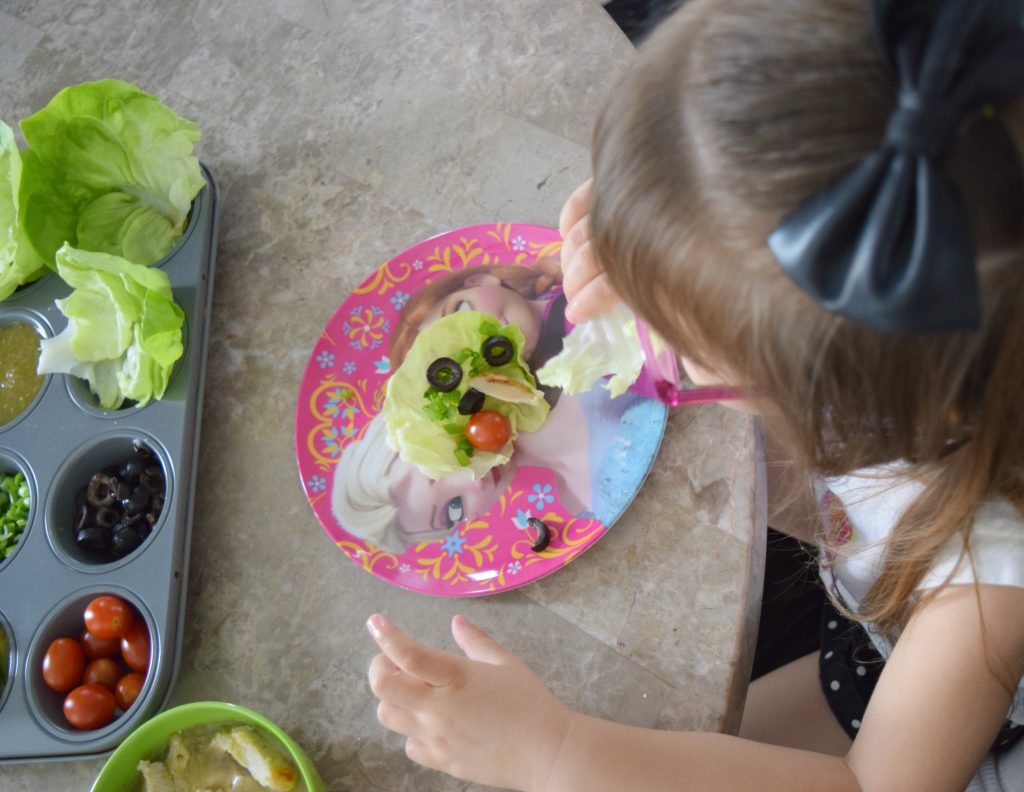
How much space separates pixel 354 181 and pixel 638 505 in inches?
25.6

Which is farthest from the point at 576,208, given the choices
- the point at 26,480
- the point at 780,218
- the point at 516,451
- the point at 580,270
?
the point at 26,480

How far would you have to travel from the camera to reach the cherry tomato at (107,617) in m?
0.99

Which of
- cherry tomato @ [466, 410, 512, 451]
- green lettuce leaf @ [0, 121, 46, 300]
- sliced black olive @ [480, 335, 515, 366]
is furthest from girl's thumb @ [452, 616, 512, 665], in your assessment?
green lettuce leaf @ [0, 121, 46, 300]

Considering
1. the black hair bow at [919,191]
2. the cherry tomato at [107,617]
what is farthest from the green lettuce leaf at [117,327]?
the black hair bow at [919,191]

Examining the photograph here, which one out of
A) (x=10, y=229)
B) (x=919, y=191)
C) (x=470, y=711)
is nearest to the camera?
(x=919, y=191)

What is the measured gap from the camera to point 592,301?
96cm

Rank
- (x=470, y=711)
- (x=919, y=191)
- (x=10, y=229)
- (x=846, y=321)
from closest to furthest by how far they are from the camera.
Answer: (x=919, y=191)
(x=846, y=321)
(x=470, y=711)
(x=10, y=229)

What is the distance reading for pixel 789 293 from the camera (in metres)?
0.54

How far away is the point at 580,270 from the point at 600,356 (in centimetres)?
11

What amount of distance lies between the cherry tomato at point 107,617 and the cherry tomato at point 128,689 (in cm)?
6

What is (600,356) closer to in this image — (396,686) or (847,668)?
(396,686)

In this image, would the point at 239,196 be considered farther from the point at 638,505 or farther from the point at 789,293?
the point at 789,293

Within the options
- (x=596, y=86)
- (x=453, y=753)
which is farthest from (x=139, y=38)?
(x=453, y=753)

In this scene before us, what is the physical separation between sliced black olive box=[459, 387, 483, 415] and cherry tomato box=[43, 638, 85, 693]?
570mm
